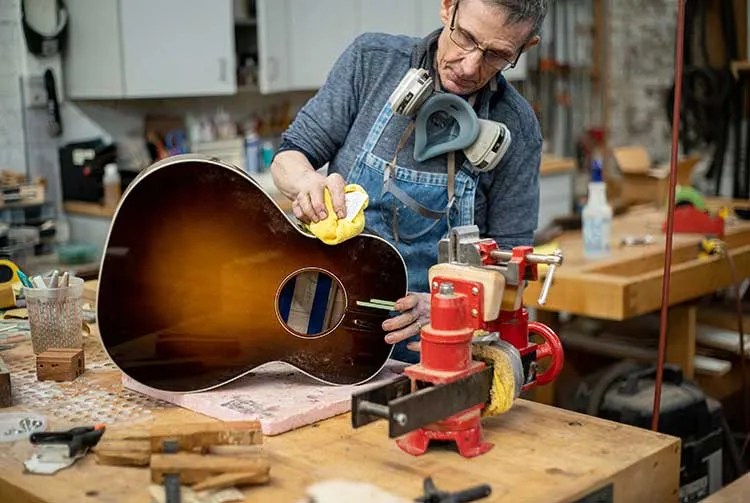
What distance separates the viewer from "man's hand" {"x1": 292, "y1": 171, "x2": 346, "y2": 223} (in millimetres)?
1512

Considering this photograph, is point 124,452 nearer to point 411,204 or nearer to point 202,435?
point 202,435

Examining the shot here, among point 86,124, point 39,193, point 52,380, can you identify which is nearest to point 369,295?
point 52,380

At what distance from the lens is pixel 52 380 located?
160 centimetres

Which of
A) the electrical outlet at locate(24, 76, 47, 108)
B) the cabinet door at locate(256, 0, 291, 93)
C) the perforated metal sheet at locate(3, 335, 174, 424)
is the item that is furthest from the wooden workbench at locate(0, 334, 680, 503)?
the cabinet door at locate(256, 0, 291, 93)

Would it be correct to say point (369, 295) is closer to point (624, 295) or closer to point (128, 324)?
point (128, 324)

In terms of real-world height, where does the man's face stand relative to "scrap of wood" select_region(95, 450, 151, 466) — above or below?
above

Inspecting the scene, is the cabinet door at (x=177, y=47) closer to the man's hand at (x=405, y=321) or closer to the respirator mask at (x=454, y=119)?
the respirator mask at (x=454, y=119)

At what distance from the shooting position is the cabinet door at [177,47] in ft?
12.4

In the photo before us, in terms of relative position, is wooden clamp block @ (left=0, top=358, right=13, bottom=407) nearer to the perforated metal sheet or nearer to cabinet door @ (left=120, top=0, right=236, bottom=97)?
the perforated metal sheet

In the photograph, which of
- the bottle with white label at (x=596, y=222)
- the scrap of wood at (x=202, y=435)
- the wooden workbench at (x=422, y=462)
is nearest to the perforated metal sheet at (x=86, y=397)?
the wooden workbench at (x=422, y=462)

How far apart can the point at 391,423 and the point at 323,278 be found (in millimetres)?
434

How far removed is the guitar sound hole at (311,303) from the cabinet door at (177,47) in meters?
2.47

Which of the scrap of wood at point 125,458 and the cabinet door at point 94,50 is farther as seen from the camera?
the cabinet door at point 94,50

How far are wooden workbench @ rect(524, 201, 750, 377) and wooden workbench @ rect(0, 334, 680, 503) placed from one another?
4.03 feet
